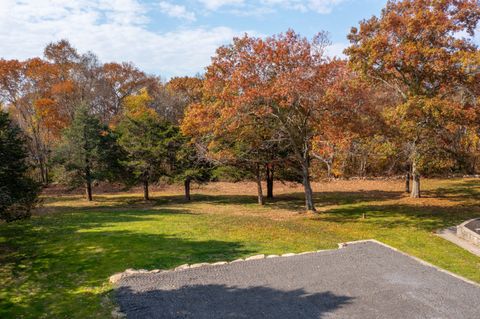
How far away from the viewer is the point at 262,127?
73.5 feet

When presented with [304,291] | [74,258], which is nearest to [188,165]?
[74,258]

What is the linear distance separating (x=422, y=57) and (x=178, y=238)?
1870 centimetres

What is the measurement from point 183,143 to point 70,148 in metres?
9.38

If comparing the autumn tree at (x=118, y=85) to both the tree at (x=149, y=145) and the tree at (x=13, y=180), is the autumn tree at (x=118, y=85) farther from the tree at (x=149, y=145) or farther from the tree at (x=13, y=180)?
the tree at (x=13, y=180)

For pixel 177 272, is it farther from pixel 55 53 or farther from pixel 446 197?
pixel 55 53

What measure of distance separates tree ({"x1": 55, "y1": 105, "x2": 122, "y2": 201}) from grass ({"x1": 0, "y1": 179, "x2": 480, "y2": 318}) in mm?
2815

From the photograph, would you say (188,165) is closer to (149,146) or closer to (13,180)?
(149,146)

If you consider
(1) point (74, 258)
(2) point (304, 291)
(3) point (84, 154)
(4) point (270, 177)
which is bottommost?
(2) point (304, 291)

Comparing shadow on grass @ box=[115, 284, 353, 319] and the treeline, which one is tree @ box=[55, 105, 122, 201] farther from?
shadow on grass @ box=[115, 284, 353, 319]

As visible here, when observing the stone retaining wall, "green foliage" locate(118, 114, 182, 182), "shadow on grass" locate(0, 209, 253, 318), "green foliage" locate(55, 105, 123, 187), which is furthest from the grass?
"green foliage" locate(118, 114, 182, 182)

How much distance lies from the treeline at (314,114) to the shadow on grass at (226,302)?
35.7 ft

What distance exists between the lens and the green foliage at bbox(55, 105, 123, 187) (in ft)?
97.4

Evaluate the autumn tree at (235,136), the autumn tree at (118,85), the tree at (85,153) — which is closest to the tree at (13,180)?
the autumn tree at (235,136)

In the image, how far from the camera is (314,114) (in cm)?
2042
